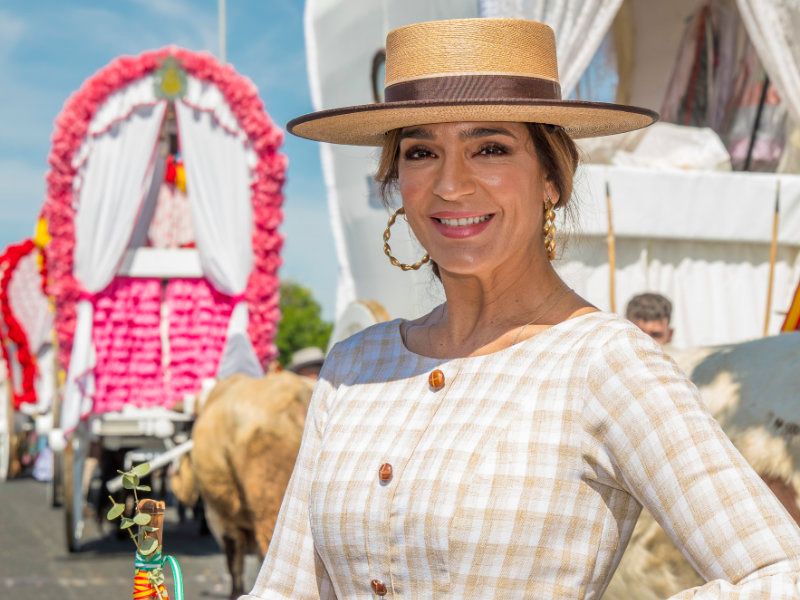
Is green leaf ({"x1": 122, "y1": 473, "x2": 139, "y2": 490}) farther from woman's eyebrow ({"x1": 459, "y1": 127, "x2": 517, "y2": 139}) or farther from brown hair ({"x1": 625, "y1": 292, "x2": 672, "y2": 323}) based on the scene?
Result: brown hair ({"x1": 625, "y1": 292, "x2": 672, "y2": 323})

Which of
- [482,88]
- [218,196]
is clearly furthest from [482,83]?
[218,196]

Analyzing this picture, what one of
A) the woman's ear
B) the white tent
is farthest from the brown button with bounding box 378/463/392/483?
the white tent

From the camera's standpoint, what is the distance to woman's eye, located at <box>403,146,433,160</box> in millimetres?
1845

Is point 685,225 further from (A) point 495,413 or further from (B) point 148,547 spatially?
(B) point 148,547

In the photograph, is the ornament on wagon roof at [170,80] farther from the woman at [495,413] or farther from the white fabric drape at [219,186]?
the woman at [495,413]

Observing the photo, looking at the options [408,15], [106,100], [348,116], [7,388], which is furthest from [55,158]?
[7,388]

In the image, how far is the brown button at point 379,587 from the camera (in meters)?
1.67

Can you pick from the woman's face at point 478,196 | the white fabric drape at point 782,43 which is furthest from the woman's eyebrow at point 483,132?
the white fabric drape at point 782,43

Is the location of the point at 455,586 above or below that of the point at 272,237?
below

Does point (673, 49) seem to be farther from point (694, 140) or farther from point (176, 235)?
point (176, 235)

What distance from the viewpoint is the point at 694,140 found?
756 centimetres

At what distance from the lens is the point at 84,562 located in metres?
8.66

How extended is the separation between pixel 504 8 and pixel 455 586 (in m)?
5.24

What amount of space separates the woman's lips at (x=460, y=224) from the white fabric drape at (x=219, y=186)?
7.21 meters
